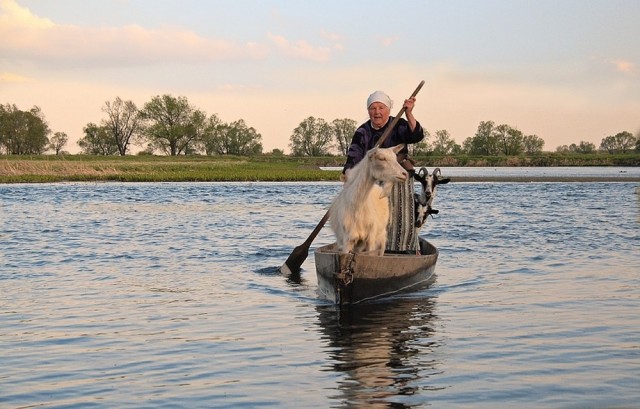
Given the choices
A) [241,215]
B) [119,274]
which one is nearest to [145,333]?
[119,274]

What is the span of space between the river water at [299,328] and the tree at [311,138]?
141 metres

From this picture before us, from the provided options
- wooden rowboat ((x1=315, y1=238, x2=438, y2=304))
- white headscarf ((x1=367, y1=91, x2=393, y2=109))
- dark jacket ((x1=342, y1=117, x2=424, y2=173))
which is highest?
white headscarf ((x1=367, y1=91, x2=393, y2=109))

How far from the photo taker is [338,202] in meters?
12.2

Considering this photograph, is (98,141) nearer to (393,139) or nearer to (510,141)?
(510,141)

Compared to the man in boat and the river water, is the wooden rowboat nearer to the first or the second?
the river water

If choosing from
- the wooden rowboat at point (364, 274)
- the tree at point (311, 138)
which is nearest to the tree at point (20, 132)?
the tree at point (311, 138)

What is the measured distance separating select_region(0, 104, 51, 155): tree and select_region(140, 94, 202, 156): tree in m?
16.4

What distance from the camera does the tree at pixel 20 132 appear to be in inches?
5123

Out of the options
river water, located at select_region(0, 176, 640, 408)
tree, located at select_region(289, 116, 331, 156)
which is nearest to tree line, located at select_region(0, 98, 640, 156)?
tree, located at select_region(289, 116, 331, 156)

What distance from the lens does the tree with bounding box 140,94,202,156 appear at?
136 m

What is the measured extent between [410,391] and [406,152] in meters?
5.77

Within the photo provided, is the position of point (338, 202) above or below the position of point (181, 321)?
above

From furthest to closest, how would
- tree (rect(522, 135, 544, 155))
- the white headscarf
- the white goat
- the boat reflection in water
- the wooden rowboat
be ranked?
1. tree (rect(522, 135, 544, 155))
2. the white headscarf
3. the wooden rowboat
4. the white goat
5. the boat reflection in water

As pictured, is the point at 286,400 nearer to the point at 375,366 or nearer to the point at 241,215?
the point at 375,366
